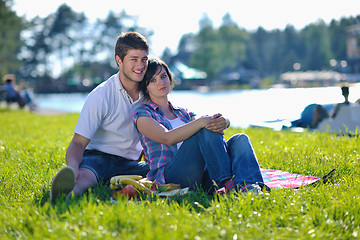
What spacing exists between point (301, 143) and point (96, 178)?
10.6 feet

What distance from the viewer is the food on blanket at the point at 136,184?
303cm

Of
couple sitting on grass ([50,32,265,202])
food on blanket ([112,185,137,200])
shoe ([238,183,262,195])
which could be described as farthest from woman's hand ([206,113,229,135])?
food on blanket ([112,185,137,200])

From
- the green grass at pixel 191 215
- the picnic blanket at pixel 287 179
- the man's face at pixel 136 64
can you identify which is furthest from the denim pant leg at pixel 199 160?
the man's face at pixel 136 64

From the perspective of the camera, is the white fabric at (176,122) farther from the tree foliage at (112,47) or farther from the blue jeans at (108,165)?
the tree foliage at (112,47)

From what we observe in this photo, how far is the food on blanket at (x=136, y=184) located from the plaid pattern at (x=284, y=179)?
1.02m

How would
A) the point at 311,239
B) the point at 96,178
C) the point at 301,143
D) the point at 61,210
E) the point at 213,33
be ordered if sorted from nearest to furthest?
the point at 311,239
the point at 61,210
the point at 96,178
the point at 301,143
the point at 213,33

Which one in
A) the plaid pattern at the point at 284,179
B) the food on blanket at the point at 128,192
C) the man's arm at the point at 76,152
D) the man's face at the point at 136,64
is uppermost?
the man's face at the point at 136,64

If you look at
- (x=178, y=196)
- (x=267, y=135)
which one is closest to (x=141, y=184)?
(x=178, y=196)

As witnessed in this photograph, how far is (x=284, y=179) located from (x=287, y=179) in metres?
0.03

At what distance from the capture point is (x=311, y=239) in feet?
7.02

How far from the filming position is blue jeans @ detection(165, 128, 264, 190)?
9.86ft

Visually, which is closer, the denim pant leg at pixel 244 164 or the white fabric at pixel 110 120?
the denim pant leg at pixel 244 164

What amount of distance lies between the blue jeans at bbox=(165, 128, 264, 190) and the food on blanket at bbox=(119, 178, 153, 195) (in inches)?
9.6

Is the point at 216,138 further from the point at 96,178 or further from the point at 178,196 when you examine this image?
the point at 96,178
